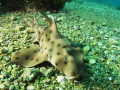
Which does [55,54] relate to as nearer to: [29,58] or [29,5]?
[29,58]

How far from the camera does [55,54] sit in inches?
109

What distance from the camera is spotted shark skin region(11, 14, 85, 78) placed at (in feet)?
7.95

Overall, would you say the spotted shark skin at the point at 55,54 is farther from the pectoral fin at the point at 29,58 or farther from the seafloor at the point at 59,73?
the seafloor at the point at 59,73

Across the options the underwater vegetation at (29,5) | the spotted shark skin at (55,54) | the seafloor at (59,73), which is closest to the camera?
the spotted shark skin at (55,54)

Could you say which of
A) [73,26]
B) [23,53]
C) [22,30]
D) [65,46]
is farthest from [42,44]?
[73,26]

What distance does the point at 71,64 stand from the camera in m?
2.41

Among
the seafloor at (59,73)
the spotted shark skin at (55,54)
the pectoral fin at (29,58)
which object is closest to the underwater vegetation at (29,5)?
the seafloor at (59,73)

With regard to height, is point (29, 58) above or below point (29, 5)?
below

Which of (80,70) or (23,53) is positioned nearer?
(80,70)

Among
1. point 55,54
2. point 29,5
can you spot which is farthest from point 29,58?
point 29,5

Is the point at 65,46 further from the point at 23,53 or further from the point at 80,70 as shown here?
the point at 23,53

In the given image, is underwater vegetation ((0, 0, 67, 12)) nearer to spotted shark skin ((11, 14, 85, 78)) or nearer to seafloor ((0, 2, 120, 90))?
seafloor ((0, 2, 120, 90))

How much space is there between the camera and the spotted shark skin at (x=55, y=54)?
242 cm

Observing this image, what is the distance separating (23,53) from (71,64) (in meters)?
1.33
